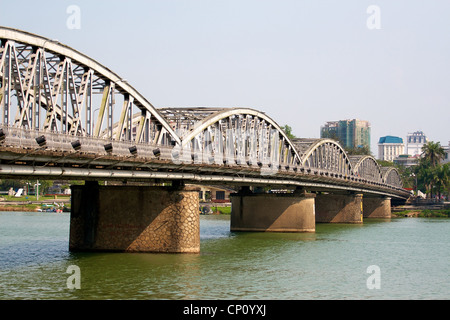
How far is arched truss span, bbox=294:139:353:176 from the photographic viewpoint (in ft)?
350

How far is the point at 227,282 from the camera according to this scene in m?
40.9

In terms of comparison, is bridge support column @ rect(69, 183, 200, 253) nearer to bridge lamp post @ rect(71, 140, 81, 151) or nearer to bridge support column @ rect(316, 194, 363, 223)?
bridge lamp post @ rect(71, 140, 81, 151)

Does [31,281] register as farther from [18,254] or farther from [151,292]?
[18,254]

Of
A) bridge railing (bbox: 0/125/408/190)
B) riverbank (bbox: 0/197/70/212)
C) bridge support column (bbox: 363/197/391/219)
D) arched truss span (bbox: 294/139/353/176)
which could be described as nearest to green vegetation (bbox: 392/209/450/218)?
bridge support column (bbox: 363/197/391/219)

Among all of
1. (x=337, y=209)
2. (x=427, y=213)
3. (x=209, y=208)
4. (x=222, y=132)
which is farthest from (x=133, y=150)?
(x=427, y=213)

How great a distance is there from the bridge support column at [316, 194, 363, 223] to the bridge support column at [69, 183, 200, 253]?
6379 centimetres

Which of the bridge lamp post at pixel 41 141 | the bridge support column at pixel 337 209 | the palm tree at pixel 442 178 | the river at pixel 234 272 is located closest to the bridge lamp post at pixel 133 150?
the river at pixel 234 272

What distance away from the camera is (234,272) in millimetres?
45156

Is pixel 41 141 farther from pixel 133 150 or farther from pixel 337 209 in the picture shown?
pixel 337 209

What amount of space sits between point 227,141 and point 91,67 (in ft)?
85.3

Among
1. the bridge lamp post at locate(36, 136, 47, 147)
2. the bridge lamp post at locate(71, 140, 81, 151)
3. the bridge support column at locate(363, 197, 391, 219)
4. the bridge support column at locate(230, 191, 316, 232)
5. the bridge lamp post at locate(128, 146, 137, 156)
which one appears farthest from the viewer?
the bridge support column at locate(363, 197, 391, 219)

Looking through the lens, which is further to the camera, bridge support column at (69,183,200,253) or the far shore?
the far shore

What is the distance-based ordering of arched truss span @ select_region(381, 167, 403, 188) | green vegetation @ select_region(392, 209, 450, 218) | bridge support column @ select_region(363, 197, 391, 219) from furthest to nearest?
arched truss span @ select_region(381, 167, 403, 188), green vegetation @ select_region(392, 209, 450, 218), bridge support column @ select_region(363, 197, 391, 219)

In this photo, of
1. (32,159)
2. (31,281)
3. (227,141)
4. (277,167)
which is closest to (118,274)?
(31,281)
